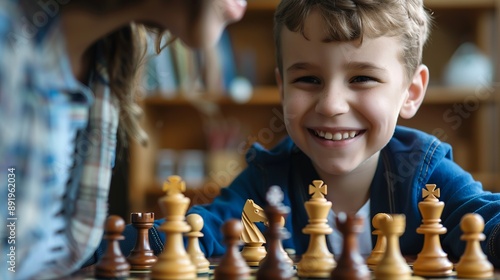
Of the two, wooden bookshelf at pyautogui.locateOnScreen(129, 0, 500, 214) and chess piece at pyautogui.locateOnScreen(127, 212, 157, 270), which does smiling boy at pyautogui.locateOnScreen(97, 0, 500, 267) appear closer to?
chess piece at pyautogui.locateOnScreen(127, 212, 157, 270)

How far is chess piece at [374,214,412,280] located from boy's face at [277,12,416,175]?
1.22 ft

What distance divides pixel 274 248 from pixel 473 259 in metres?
0.23

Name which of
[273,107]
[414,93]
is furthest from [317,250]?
[273,107]

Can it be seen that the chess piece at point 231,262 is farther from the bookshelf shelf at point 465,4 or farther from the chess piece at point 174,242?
the bookshelf shelf at point 465,4

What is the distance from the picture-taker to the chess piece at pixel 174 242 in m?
0.72

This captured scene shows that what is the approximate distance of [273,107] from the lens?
106 inches

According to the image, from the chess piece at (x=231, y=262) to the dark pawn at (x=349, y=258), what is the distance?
0.31ft

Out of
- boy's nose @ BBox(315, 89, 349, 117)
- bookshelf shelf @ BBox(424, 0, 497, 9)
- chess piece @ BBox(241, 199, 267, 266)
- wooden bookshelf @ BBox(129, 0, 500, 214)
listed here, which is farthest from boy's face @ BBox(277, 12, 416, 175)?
bookshelf shelf @ BBox(424, 0, 497, 9)

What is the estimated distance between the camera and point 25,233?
78cm

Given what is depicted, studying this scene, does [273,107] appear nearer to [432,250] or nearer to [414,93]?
[414,93]

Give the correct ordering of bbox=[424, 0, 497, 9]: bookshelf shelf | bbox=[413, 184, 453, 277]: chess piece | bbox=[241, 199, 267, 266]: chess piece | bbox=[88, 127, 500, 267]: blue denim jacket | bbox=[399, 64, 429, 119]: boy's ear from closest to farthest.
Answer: bbox=[413, 184, 453, 277]: chess piece, bbox=[241, 199, 267, 266]: chess piece, bbox=[88, 127, 500, 267]: blue denim jacket, bbox=[399, 64, 429, 119]: boy's ear, bbox=[424, 0, 497, 9]: bookshelf shelf

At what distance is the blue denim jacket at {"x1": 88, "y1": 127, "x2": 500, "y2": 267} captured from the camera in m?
1.06

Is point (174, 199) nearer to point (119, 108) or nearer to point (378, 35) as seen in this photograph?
point (119, 108)

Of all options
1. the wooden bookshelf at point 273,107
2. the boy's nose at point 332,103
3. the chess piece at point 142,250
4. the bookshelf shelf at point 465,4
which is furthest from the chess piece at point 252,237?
the bookshelf shelf at point 465,4
